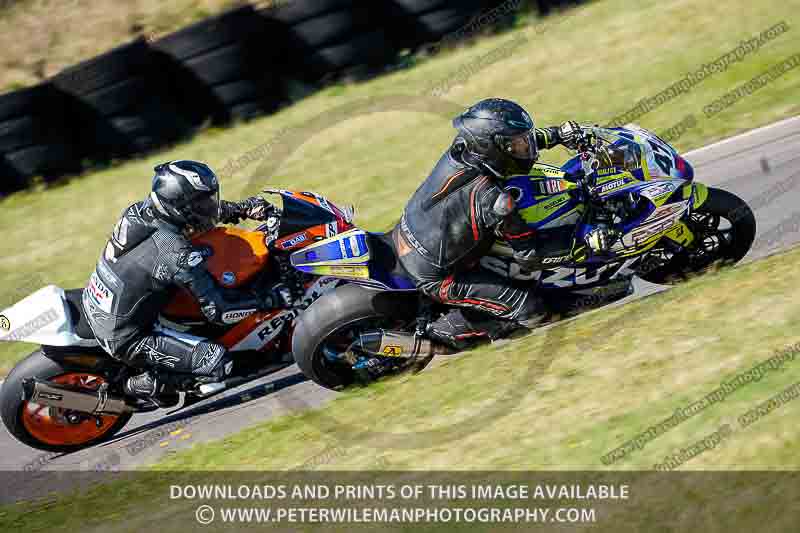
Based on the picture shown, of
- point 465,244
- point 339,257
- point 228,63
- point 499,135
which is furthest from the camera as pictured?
point 228,63

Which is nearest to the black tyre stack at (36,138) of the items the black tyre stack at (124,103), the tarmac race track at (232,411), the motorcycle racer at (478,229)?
the black tyre stack at (124,103)

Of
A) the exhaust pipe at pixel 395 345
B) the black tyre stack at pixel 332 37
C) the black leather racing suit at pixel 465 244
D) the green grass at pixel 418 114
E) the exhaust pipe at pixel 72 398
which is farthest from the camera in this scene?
the black tyre stack at pixel 332 37

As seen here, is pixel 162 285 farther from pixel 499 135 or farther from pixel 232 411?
pixel 499 135

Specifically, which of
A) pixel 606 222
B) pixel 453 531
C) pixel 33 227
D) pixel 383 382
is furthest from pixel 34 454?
pixel 33 227

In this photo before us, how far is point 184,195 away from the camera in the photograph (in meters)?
6.40

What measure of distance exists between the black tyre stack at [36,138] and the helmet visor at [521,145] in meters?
8.63

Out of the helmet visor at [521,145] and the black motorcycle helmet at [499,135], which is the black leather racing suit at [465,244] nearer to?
the black motorcycle helmet at [499,135]

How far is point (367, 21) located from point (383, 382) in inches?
292

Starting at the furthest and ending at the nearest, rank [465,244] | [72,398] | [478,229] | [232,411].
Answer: [232,411], [72,398], [465,244], [478,229]

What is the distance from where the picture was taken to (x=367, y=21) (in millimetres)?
12844

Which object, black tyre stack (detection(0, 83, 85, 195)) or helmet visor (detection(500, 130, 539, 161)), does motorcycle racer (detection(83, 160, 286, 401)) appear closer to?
helmet visor (detection(500, 130, 539, 161))

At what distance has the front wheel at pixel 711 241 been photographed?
6.41 m

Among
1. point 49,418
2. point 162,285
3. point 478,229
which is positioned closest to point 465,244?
point 478,229

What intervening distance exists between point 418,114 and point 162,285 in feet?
22.5
